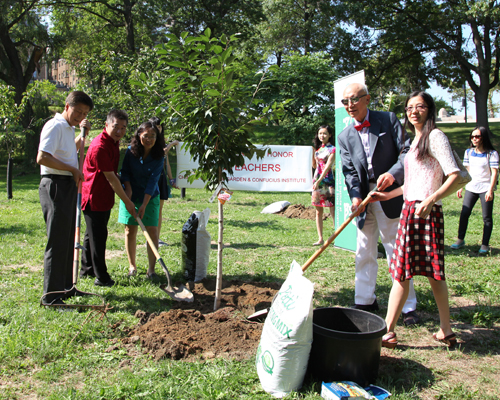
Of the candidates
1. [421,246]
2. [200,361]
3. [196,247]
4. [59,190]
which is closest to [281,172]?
[196,247]

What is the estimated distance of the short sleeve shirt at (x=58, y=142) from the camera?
3.63m

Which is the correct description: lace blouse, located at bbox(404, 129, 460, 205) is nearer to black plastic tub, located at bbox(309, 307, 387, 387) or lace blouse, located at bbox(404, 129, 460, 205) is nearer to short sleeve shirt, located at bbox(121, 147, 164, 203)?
black plastic tub, located at bbox(309, 307, 387, 387)

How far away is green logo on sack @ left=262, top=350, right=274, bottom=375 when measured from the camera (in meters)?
2.51

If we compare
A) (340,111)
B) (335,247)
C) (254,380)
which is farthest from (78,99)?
(335,247)

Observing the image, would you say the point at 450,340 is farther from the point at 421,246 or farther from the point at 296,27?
the point at 296,27

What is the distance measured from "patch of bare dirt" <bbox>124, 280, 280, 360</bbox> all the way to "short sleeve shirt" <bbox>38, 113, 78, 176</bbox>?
1.62 meters

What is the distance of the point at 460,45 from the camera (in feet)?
81.0

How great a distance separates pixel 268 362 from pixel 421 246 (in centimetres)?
147

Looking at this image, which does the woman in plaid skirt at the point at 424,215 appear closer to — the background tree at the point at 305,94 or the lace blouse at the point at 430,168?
the lace blouse at the point at 430,168

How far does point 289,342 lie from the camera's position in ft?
8.02

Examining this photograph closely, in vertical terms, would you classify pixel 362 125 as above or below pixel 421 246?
above

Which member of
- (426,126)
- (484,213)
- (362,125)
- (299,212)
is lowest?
(299,212)

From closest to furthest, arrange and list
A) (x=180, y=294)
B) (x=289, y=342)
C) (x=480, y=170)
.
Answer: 1. (x=289, y=342)
2. (x=180, y=294)
3. (x=480, y=170)

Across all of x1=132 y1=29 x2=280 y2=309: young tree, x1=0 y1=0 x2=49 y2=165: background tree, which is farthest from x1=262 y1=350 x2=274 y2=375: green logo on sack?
x1=0 y1=0 x2=49 y2=165: background tree
